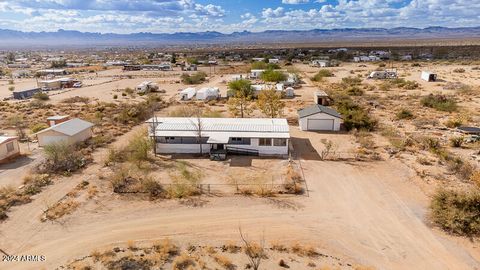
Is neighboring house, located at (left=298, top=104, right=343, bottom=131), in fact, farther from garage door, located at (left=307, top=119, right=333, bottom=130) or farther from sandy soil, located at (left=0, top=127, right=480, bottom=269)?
sandy soil, located at (left=0, top=127, right=480, bottom=269)

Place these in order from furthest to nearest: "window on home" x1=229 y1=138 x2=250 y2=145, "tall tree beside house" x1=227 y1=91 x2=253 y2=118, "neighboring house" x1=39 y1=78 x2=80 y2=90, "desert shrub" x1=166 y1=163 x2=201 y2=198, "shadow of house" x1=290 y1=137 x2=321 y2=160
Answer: "neighboring house" x1=39 y1=78 x2=80 y2=90 < "tall tree beside house" x1=227 y1=91 x2=253 y2=118 < "window on home" x1=229 y1=138 x2=250 y2=145 < "shadow of house" x1=290 y1=137 x2=321 y2=160 < "desert shrub" x1=166 y1=163 x2=201 y2=198

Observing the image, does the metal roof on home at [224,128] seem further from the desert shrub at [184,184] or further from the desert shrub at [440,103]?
the desert shrub at [440,103]

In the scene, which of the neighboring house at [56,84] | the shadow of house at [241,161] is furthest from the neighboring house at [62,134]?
the neighboring house at [56,84]

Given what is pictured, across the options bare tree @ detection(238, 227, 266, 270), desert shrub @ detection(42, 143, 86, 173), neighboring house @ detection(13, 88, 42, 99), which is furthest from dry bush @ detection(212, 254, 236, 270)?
neighboring house @ detection(13, 88, 42, 99)

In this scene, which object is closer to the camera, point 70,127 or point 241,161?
point 241,161

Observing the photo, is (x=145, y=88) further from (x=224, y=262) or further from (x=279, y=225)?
(x=224, y=262)

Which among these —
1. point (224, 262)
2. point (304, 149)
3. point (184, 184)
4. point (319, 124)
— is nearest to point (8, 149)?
point (184, 184)
